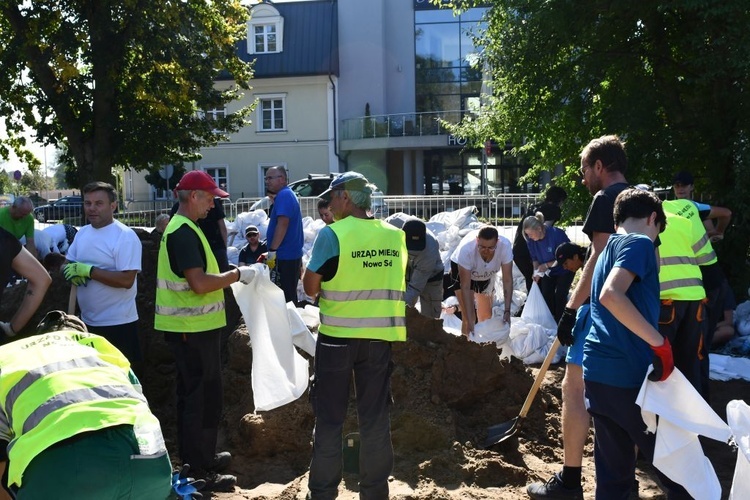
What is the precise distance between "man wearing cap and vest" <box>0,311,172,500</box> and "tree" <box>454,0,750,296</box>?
863 cm

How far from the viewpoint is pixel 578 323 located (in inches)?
173

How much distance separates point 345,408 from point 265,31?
3278 centimetres

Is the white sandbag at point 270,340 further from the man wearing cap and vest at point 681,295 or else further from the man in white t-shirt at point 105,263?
the man wearing cap and vest at point 681,295

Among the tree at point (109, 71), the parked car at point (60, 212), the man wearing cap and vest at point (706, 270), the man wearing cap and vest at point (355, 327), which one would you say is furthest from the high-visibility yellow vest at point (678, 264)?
the parked car at point (60, 212)

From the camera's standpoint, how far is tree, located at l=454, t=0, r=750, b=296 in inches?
399

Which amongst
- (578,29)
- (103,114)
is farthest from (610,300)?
(103,114)

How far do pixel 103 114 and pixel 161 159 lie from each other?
230 cm

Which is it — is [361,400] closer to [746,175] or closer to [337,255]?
[337,255]

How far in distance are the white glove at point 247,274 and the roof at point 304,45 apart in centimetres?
2977

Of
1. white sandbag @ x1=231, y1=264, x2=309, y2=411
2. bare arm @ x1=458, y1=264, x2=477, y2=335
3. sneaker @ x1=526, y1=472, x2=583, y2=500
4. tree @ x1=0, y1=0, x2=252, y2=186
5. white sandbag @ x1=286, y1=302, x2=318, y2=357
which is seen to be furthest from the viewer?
tree @ x1=0, y1=0, x2=252, y2=186

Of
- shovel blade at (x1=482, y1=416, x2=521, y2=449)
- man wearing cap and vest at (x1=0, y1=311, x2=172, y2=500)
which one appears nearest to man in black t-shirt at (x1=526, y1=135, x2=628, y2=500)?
shovel blade at (x1=482, y1=416, x2=521, y2=449)

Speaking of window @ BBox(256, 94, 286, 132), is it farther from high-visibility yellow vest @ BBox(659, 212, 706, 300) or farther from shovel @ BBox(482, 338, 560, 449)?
high-visibility yellow vest @ BBox(659, 212, 706, 300)

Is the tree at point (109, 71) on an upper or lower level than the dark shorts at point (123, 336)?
upper

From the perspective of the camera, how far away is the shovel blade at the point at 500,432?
17.9 feet
